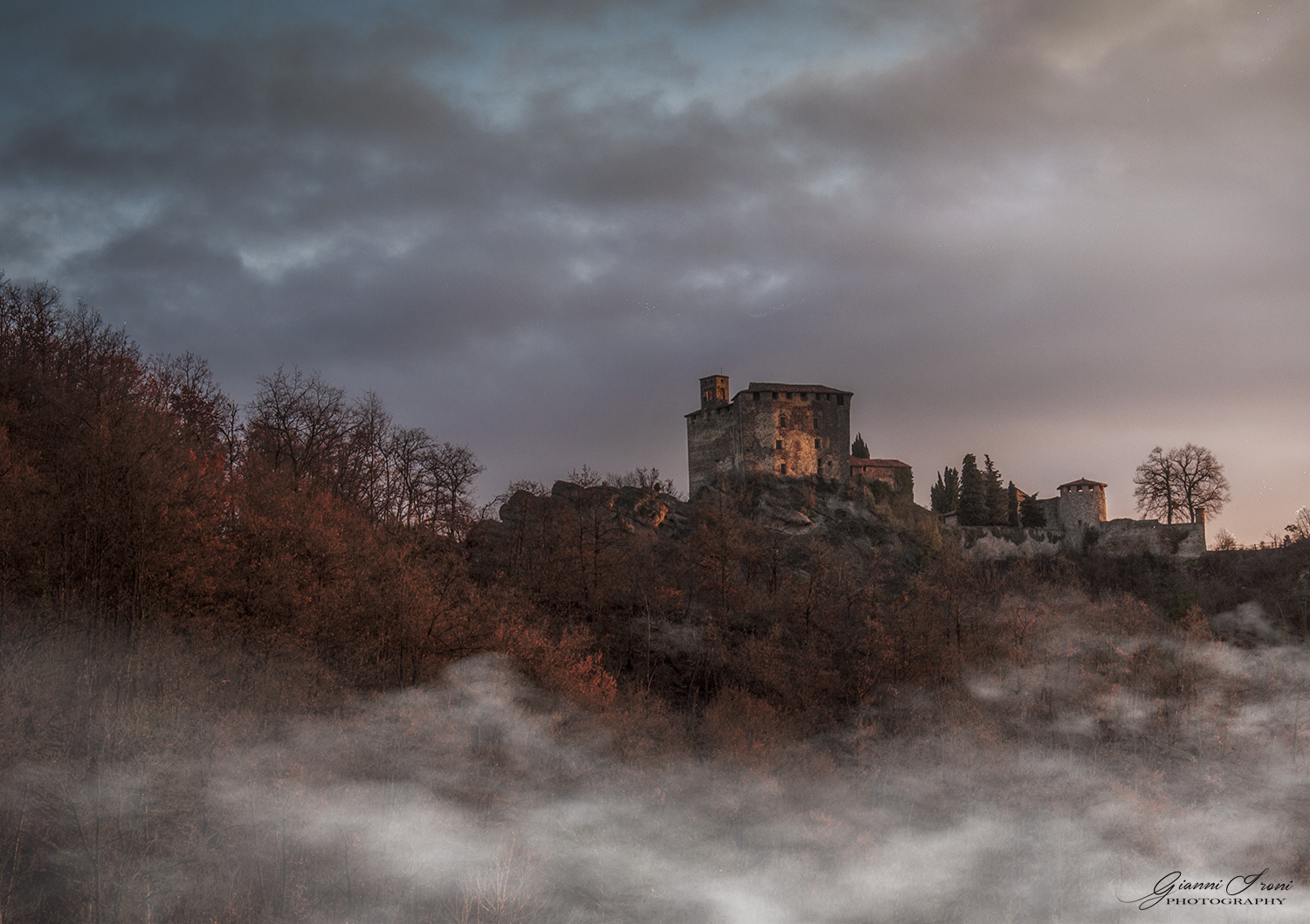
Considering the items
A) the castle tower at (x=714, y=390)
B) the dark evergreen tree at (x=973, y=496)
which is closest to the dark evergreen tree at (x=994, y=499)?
the dark evergreen tree at (x=973, y=496)

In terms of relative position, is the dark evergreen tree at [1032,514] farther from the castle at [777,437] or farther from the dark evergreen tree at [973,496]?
the castle at [777,437]

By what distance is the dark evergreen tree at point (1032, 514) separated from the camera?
84.2 meters

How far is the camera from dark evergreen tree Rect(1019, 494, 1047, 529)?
276 feet

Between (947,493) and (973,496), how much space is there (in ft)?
28.5

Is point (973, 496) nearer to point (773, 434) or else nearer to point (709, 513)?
point (773, 434)

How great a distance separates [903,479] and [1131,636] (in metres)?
23.2

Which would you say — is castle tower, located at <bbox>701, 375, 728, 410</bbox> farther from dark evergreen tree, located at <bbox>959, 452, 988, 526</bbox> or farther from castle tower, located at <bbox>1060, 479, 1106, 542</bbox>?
castle tower, located at <bbox>1060, 479, 1106, 542</bbox>

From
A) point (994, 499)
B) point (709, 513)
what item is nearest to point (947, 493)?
point (994, 499)

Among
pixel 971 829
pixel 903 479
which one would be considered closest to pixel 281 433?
pixel 971 829

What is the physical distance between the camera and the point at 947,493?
92.8 metres

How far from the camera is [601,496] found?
7188 centimetres

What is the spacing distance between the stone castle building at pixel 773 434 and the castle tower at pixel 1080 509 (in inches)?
734

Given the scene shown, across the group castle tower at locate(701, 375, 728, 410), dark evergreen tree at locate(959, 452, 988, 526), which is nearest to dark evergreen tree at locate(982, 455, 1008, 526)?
dark evergreen tree at locate(959, 452, 988, 526)

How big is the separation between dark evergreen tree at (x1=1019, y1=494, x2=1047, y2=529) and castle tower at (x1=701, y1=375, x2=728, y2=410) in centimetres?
2777
